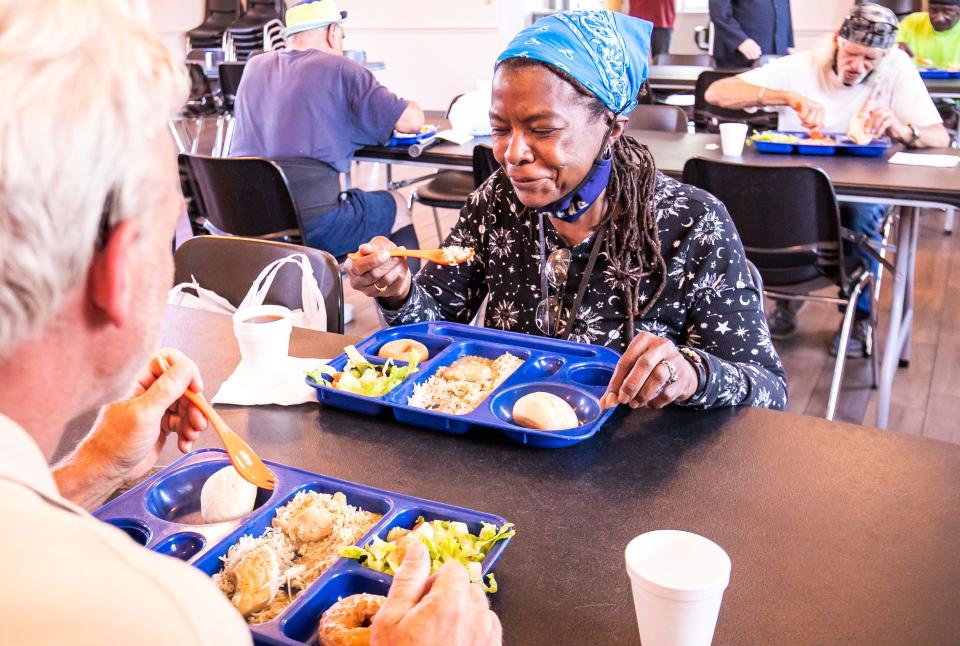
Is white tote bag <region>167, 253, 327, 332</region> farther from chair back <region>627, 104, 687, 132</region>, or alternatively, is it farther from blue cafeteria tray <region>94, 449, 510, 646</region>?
chair back <region>627, 104, 687, 132</region>

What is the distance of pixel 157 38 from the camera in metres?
0.69

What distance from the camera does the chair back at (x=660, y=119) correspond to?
4.01 m

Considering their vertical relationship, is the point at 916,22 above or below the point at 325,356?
above

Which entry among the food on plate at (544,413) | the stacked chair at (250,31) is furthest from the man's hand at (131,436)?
the stacked chair at (250,31)

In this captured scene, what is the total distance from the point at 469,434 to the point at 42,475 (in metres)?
0.84

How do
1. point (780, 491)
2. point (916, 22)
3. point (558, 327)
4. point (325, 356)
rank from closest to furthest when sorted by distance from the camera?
1. point (780, 491)
2. point (325, 356)
3. point (558, 327)
4. point (916, 22)

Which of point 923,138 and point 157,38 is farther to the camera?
point 923,138

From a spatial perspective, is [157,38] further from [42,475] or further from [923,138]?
[923,138]

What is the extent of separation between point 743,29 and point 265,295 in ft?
18.2

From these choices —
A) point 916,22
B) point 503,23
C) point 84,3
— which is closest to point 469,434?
point 84,3

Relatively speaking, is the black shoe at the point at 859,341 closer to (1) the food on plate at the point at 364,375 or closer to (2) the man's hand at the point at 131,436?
(1) the food on plate at the point at 364,375

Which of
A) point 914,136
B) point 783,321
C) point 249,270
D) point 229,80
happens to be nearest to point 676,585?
point 249,270

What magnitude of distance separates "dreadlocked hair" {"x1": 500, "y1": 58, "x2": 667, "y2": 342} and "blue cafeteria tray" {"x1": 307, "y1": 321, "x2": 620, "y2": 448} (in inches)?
8.5

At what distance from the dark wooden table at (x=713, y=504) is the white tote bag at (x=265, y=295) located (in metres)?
0.45
